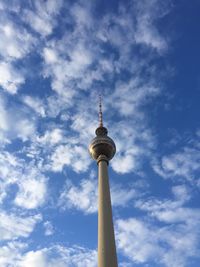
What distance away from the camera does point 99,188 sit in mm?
73250

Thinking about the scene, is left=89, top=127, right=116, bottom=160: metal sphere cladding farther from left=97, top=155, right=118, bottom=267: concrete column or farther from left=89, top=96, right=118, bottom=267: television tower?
left=97, top=155, right=118, bottom=267: concrete column

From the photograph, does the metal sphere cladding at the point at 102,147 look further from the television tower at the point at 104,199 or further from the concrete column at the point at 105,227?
the concrete column at the point at 105,227

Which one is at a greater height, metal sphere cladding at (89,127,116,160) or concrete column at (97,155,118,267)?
metal sphere cladding at (89,127,116,160)

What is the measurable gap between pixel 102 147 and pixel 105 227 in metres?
23.1

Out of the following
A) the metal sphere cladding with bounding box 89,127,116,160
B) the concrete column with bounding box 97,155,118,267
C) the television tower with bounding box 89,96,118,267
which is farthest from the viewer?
the metal sphere cladding with bounding box 89,127,116,160

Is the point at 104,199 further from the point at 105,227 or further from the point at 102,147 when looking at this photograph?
the point at 102,147

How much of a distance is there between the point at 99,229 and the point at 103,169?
15616mm

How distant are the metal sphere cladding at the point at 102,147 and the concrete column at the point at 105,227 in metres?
5.01

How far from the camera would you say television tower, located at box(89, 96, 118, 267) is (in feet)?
199

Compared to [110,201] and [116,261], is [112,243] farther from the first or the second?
[110,201]

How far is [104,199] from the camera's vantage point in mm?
70500

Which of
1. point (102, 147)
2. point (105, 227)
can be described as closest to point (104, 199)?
point (105, 227)

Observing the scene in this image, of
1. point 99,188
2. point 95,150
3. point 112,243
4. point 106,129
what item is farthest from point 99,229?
point 106,129

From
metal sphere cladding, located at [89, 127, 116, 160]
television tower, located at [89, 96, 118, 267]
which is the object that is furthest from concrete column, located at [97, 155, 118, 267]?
Result: metal sphere cladding, located at [89, 127, 116, 160]
